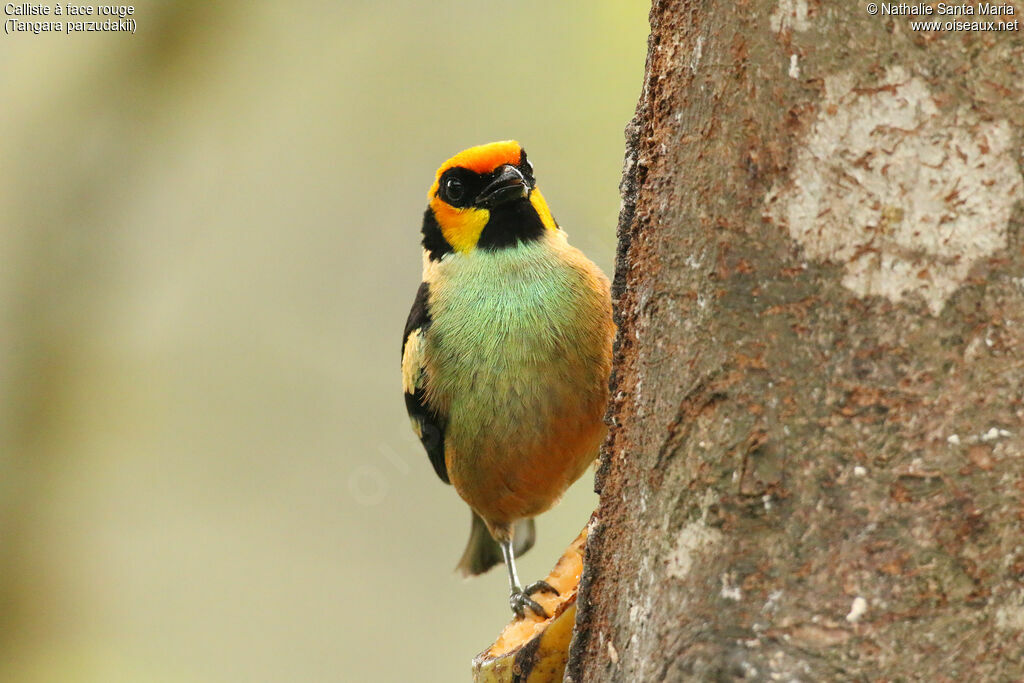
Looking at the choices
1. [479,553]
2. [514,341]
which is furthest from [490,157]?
[479,553]

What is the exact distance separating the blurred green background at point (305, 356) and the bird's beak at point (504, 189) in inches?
80.1

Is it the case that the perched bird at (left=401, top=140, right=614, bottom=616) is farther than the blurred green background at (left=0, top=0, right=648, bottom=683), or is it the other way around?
the blurred green background at (left=0, top=0, right=648, bottom=683)

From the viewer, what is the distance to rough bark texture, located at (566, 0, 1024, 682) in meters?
1.77

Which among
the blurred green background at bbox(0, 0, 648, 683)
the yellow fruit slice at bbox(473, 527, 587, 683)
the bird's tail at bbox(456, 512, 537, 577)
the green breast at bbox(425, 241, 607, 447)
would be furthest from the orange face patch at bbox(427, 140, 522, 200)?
the blurred green background at bbox(0, 0, 648, 683)

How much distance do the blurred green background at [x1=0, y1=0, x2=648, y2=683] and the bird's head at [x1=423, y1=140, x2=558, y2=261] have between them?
1.95 m

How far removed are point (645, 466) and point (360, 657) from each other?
5.51 meters

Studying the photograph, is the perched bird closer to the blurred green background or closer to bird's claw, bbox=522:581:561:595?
bird's claw, bbox=522:581:561:595

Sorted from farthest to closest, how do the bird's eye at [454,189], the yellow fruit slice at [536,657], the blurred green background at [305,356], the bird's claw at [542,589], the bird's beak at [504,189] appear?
the blurred green background at [305,356] → the bird's eye at [454,189] → the bird's beak at [504,189] → the bird's claw at [542,589] → the yellow fruit slice at [536,657]

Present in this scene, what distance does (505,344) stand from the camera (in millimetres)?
3773

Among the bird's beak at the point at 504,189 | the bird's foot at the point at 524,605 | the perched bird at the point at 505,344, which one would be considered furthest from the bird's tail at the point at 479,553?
the bird's beak at the point at 504,189

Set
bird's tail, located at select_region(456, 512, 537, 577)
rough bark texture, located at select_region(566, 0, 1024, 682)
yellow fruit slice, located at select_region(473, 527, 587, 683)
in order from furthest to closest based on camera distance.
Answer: bird's tail, located at select_region(456, 512, 537, 577) < yellow fruit slice, located at select_region(473, 527, 587, 683) < rough bark texture, located at select_region(566, 0, 1024, 682)

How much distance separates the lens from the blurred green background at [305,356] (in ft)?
21.6

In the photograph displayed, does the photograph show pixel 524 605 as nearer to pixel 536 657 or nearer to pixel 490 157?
pixel 536 657

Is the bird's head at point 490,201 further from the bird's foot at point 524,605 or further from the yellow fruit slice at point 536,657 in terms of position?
the yellow fruit slice at point 536,657
